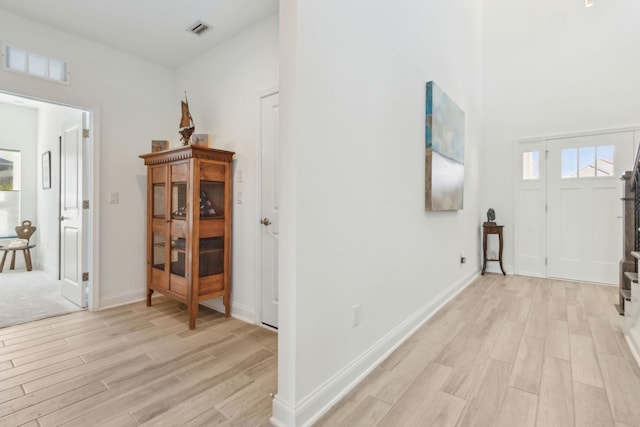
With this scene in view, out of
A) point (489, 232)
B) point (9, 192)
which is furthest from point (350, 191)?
point (9, 192)

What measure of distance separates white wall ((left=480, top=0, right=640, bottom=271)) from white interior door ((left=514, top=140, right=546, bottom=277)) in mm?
108

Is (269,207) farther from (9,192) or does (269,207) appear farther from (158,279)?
(9,192)

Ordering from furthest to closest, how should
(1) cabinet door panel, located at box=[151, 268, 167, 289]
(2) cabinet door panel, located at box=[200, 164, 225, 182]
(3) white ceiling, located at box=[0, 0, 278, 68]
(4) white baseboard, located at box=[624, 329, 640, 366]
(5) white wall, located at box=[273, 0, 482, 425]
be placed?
(1) cabinet door panel, located at box=[151, 268, 167, 289]
(2) cabinet door panel, located at box=[200, 164, 225, 182]
(3) white ceiling, located at box=[0, 0, 278, 68]
(4) white baseboard, located at box=[624, 329, 640, 366]
(5) white wall, located at box=[273, 0, 482, 425]

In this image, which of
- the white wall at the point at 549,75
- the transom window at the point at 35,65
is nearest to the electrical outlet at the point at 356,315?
the transom window at the point at 35,65

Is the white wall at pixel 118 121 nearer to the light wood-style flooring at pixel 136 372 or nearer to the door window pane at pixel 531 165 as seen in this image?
the light wood-style flooring at pixel 136 372

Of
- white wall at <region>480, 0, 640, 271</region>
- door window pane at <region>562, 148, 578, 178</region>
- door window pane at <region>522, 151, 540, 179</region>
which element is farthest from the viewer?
door window pane at <region>522, 151, 540, 179</region>

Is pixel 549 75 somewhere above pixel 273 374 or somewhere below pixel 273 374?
above

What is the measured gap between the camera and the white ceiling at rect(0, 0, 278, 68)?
2.45 metres

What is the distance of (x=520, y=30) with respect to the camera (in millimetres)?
4523

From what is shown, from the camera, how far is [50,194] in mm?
4648

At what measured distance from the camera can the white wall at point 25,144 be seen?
487 cm

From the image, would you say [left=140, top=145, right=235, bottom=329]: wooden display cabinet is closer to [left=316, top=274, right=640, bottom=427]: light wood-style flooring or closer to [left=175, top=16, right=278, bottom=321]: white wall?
[left=175, top=16, right=278, bottom=321]: white wall

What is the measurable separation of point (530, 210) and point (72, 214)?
5.92 metres

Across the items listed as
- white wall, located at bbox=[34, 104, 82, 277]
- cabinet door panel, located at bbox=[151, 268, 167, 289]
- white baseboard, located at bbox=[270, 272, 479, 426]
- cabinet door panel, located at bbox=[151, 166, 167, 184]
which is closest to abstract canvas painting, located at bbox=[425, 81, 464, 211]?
white baseboard, located at bbox=[270, 272, 479, 426]
